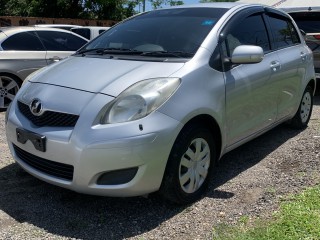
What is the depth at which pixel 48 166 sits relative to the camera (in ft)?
10.7

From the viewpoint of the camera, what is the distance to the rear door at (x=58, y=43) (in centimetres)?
765

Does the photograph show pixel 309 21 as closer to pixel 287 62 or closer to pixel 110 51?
pixel 287 62

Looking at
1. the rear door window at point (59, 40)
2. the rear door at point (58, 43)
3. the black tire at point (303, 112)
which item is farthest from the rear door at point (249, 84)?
the rear door window at point (59, 40)

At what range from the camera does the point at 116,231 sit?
3119mm

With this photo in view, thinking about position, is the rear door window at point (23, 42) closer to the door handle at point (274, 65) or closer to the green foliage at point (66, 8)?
the door handle at point (274, 65)

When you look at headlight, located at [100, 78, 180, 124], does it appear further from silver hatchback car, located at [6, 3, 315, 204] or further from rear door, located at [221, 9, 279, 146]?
rear door, located at [221, 9, 279, 146]

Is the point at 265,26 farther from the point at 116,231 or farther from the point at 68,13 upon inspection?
the point at 68,13

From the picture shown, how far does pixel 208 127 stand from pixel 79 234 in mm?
1373

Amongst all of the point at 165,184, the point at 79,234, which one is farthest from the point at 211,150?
the point at 79,234

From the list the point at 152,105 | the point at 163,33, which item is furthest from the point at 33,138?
the point at 163,33

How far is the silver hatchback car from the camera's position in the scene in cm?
302

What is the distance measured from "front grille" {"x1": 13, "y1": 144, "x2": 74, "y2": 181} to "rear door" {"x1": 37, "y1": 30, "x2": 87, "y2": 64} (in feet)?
14.1

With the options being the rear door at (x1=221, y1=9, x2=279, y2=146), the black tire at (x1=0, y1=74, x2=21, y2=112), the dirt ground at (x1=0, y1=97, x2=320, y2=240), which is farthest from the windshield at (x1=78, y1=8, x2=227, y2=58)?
the black tire at (x1=0, y1=74, x2=21, y2=112)

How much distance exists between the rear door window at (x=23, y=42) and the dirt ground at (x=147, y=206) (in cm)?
323
